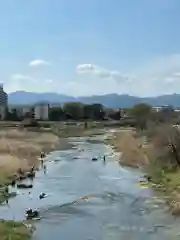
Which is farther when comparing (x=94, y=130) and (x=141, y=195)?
(x=94, y=130)

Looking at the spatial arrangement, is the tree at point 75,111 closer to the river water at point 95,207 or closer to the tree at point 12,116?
the tree at point 12,116

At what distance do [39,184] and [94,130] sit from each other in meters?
54.6

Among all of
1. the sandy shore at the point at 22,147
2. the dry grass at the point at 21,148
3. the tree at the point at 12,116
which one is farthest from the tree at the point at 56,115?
the dry grass at the point at 21,148

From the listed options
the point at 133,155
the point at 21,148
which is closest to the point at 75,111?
the point at 21,148

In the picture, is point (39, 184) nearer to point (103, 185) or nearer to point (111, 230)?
point (103, 185)

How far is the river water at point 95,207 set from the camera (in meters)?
18.9

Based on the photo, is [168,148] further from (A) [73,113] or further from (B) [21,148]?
(A) [73,113]

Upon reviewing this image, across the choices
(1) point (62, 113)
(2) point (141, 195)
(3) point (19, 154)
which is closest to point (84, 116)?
(1) point (62, 113)

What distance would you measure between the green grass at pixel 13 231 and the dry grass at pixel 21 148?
12250 millimetres

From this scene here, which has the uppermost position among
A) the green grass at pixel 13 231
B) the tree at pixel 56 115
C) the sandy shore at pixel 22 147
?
the tree at pixel 56 115

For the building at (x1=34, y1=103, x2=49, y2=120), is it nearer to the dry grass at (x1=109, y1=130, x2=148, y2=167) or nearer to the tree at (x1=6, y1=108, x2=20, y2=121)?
the tree at (x1=6, y1=108, x2=20, y2=121)

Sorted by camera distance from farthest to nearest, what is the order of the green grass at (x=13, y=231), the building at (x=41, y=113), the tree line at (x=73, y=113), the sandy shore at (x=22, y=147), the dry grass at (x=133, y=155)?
1. the building at (x=41, y=113)
2. the tree line at (x=73, y=113)
3. the dry grass at (x=133, y=155)
4. the sandy shore at (x=22, y=147)
5. the green grass at (x=13, y=231)

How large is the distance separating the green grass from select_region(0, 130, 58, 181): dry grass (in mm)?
12250

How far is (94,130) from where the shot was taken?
85250 millimetres
